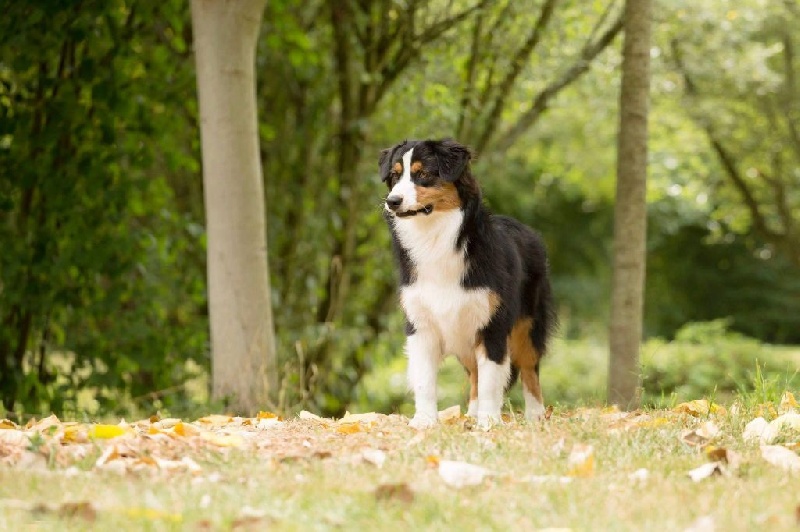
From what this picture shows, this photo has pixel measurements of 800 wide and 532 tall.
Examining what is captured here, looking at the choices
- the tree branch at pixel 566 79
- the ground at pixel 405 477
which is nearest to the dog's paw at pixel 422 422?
the ground at pixel 405 477

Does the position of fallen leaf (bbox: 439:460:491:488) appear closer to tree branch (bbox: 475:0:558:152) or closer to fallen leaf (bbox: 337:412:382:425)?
fallen leaf (bbox: 337:412:382:425)

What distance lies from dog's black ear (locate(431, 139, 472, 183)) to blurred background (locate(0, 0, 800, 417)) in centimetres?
170

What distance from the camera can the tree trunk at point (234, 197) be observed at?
7.06 metres

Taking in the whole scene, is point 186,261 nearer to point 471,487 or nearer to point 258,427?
point 258,427

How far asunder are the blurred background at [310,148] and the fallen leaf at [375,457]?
2.19m

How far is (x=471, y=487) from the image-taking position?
12.3 ft

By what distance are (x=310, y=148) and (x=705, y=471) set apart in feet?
24.6

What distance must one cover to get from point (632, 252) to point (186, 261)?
4.31 m

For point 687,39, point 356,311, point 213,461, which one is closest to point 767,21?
point 687,39

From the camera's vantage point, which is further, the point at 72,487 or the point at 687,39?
the point at 687,39

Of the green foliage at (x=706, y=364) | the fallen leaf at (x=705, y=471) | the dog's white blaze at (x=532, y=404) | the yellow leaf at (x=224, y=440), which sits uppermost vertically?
the yellow leaf at (x=224, y=440)

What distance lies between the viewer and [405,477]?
3873 millimetres

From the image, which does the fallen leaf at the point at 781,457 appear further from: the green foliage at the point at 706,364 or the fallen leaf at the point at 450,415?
the green foliage at the point at 706,364

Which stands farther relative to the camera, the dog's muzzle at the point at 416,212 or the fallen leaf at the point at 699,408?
the fallen leaf at the point at 699,408
